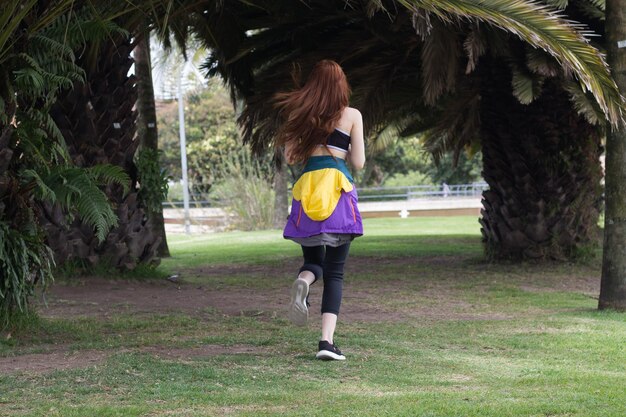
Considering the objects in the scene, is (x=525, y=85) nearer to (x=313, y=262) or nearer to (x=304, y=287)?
(x=313, y=262)

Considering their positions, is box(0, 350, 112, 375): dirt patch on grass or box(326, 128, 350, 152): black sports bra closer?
box(0, 350, 112, 375): dirt patch on grass

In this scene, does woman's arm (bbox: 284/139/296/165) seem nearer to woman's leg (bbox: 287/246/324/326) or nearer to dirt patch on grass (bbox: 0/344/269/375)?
woman's leg (bbox: 287/246/324/326)

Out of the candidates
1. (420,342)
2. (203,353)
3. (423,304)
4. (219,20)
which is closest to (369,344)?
(420,342)

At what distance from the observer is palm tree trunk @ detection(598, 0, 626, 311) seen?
8.43m

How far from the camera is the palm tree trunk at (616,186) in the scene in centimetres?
843

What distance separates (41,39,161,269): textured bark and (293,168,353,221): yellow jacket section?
4375 millimetres

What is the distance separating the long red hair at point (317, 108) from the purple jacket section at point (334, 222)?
394mm

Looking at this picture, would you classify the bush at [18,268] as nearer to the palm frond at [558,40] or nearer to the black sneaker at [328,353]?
the black sneaker at [328,353]

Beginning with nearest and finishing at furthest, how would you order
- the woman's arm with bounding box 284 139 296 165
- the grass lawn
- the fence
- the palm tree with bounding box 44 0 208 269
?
the grass lawn → the woman's arm with bounding box 284 139 296 165 → the palm tree with bounding box 44 0 208 269 → the fence

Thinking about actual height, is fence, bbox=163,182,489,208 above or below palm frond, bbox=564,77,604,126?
below

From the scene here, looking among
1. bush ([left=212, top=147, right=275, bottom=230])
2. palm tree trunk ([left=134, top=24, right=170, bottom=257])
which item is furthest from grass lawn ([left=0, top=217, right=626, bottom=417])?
bush ([left=212, top=147, right=275, bottom=230])

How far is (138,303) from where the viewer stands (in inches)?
365

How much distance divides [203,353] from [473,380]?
6.15ft

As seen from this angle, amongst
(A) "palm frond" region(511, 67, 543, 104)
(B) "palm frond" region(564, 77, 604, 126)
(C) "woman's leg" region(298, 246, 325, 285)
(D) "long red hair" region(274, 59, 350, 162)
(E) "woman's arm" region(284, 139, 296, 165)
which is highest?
(A) "palm frond" region(511, 67, 543, 104)
